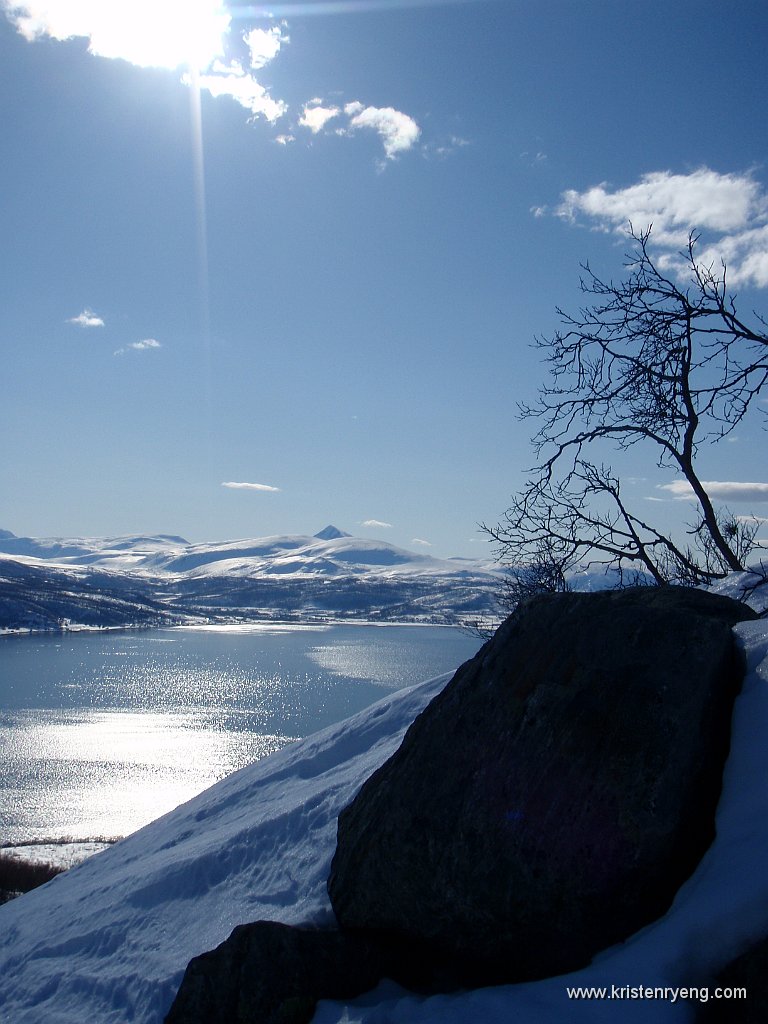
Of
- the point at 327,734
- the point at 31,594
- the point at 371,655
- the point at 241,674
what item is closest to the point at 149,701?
the point at 241,674

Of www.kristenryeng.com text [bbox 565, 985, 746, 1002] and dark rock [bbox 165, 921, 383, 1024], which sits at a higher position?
www.kristenryeng.com text [bbox 565, 985, 746, 1002]

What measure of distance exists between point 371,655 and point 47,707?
40.0m

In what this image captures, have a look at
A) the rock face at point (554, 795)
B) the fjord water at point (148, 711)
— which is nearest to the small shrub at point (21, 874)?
the fjord water at point (148, 711)

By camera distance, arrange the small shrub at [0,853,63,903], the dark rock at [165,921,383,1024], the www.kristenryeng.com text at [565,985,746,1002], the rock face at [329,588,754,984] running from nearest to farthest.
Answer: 1. the www.kristenryeng.com text at [565,985,746,1002]
2. the rock face at [329,588,754,984]
3. the dark rock at [165,921,383,1024]
4. the small shrub at [0,853,63,903]

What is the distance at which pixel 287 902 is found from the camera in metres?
5.70

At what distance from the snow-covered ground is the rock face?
190 mm

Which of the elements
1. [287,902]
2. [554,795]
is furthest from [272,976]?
[554,795]

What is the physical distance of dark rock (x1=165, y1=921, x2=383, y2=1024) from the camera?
446cm

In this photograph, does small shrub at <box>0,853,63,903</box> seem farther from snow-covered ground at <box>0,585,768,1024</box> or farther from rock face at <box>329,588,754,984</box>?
rock face at <box>329,588,754,984</box>

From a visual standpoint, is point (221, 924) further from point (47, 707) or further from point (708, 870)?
point (47, 707)

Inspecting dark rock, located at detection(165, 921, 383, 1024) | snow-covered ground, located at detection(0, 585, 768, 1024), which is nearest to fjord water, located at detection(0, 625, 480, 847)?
snow-covered ground, located at detection(0, 585, 768, 1024)

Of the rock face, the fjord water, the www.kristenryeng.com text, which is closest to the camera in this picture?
the www.kristenryeng.com text

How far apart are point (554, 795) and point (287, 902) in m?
2.51

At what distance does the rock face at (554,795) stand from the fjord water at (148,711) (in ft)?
73.2
